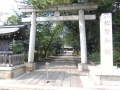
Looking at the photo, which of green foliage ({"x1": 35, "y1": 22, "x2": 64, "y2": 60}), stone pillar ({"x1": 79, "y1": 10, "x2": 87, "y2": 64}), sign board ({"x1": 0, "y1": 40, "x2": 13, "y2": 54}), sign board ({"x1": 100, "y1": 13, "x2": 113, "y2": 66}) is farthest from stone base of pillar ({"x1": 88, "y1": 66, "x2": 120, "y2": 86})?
green foliage ({"x1": 35, "y1": 22, "x2": 64, "y2": 60})

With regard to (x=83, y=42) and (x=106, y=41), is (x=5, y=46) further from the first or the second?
(x=106, y=41)

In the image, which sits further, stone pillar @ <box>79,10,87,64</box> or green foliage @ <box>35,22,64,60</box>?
green foliage @ <box>35,22,64,60</box>

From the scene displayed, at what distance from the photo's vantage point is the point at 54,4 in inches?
565

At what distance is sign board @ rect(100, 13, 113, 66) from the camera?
889 cm

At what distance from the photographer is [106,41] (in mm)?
9062

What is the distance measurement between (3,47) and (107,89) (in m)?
7.94

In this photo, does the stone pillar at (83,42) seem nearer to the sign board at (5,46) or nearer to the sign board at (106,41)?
the sign board at (106,41)

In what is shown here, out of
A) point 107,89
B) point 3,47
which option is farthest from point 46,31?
point 107,89

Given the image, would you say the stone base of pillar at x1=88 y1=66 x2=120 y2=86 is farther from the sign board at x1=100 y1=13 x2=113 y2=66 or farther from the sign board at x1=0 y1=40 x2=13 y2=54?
the sign board at x1=0 y1=40 x2=13 y2=54

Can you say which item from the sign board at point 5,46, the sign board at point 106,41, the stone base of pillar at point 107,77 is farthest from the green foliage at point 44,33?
the stone base of pillar at point 107,77

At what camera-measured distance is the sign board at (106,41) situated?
350 inches

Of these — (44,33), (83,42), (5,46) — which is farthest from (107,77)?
(44,33)

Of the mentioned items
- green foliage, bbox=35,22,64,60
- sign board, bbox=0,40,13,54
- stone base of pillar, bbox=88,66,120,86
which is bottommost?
stone base of pillar, bbox=88,66,120,86

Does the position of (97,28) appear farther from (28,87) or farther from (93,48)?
(28,87)
